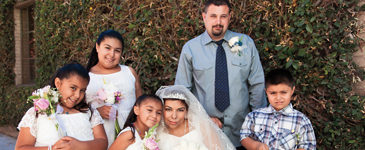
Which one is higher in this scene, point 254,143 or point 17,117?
point 254,143

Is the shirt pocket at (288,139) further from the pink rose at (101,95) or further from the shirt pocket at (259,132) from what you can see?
the pink rose at (101,95)

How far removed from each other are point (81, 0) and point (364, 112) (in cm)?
411

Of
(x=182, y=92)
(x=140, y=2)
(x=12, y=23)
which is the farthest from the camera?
(x=12, y=23)

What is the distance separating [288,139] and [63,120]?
1795 millimetres

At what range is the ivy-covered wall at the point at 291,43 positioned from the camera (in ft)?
8.89

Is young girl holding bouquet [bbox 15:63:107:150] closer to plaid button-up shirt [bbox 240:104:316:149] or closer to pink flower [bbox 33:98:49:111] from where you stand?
pink flower [bbox 33:98:49:111]

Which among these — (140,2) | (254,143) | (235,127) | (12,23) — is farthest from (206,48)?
(12,23)

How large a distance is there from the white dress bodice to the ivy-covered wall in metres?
1.11

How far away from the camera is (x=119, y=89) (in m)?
2.88

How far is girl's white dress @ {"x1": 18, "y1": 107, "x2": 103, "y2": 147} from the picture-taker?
6.91ft

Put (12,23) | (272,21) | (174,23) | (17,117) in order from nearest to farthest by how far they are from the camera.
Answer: (272,21), (174,23), (17,117), (12,23)

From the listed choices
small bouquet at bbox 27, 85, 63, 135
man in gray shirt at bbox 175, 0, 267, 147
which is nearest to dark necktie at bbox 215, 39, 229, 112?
man in gray shirt at bbox 175, 0, 267, 147

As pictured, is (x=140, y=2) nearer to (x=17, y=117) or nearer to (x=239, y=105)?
(x=239, y=105)

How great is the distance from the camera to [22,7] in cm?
756
